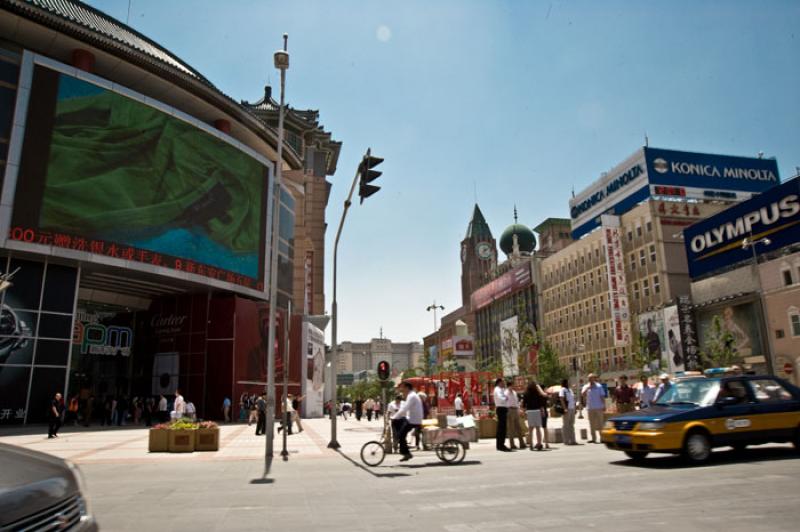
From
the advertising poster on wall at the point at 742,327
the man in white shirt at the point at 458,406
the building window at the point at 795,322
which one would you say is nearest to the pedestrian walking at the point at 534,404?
the man in white shirt at the point at 458,406

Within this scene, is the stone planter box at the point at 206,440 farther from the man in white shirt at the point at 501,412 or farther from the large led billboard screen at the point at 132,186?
the large led billboard screen at the point at 132,186

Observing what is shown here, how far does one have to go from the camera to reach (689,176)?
5934 cm

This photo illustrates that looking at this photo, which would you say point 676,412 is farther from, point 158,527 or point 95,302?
point 95,302

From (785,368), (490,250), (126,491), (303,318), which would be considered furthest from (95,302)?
(490,250)

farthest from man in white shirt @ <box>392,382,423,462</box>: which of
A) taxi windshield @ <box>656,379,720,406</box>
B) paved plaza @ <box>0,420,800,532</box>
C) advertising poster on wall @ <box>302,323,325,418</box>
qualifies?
advertising poster on wall @ <box>302,323,325,418</box>

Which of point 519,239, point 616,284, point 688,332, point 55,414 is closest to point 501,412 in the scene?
point 55,414

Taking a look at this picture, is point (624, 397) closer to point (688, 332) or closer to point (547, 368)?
point (688, 332)

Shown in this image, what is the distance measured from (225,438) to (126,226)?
53.6 feet

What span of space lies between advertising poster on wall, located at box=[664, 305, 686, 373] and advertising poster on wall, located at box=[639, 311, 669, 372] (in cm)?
44

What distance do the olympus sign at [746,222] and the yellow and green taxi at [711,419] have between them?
123 ft

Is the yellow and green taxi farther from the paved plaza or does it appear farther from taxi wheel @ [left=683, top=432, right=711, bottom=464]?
the paved plaza

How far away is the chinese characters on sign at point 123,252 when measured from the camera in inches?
1133

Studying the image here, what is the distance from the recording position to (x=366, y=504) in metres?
7.90

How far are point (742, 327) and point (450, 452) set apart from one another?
4093 cm
